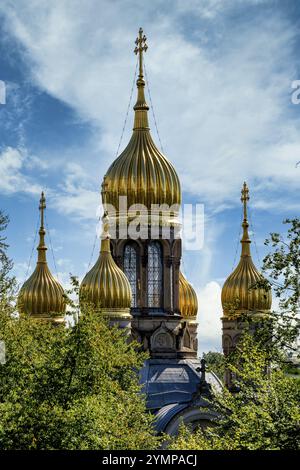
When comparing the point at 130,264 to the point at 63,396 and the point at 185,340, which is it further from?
the point at 63,396

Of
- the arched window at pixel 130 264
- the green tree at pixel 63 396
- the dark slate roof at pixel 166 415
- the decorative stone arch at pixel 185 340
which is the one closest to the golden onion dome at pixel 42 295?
the arched window at pixel 130 264

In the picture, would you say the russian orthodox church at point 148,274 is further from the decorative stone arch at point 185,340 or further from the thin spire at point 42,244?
the thin spire at point 42,244

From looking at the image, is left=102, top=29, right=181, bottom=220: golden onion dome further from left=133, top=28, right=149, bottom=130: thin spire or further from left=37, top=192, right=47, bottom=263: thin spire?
left=37, top=192, right=47, bottom=263: thin spire

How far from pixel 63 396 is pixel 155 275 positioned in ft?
73.1

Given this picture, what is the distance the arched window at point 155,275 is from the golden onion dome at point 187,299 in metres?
4.48

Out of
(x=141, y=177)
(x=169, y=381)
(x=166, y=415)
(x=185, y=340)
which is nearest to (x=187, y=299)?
(x=185, y=340)

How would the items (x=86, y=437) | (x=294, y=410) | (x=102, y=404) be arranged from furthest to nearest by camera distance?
(x=102, y=404) → (x=86, y=437) → (x=294, y=410)

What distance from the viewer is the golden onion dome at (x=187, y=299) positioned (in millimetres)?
45594

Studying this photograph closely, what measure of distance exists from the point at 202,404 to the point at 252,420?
1623cm

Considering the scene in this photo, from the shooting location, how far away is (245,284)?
143 feet

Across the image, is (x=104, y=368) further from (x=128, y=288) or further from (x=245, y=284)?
(x=245, y=284)

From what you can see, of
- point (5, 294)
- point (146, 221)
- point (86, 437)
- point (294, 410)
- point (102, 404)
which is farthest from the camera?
point (146, 221)
